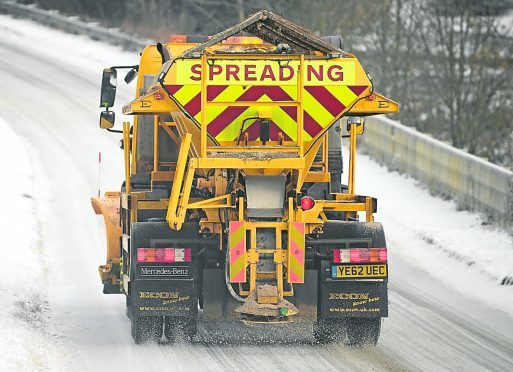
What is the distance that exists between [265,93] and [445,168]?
Result: 982 cm

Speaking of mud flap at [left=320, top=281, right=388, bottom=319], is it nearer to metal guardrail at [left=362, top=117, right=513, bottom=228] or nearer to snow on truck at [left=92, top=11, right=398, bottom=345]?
snow on truck at [left=92, top=11, right=398, bottom=345]

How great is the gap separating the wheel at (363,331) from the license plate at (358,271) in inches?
19.0

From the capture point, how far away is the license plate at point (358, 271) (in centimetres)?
1046

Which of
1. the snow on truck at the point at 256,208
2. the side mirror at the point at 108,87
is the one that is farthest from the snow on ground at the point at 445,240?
the side mirror at the point at 108,87

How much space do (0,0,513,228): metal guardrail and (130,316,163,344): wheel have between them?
23.0ft

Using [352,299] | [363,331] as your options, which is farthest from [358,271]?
[363,331]

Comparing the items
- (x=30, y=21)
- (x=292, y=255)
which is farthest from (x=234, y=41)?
(x=30, y=21)

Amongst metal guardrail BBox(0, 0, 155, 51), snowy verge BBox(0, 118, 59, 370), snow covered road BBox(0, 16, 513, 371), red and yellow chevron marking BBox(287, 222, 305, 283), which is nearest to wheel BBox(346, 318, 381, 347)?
snow covered road BBox(0, 16, 513, 371)

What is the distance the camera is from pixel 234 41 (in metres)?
12.3

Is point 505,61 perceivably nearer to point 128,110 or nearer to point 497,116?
point 497,116

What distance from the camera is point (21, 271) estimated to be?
13.9 meters

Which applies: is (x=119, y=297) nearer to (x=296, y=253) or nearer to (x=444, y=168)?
(x=296, y=253)

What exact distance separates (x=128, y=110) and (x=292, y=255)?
200 centimetres

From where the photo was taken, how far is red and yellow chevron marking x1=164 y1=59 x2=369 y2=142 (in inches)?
396
